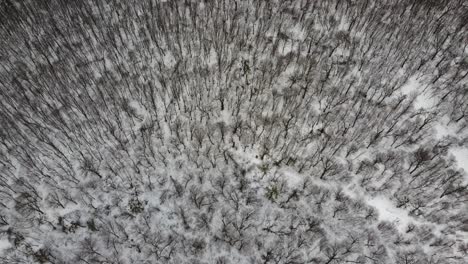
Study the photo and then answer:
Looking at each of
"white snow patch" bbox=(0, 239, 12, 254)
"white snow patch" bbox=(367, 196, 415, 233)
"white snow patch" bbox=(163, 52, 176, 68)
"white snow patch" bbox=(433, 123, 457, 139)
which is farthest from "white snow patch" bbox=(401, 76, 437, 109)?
"white snow patch" bbox=(0, 239, 12, 254)

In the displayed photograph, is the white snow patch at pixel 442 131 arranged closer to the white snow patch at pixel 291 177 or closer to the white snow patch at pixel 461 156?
the white snow patch at pixel 461 156

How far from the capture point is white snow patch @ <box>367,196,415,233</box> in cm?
538

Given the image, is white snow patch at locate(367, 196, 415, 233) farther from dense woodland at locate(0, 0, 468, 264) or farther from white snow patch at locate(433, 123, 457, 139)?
white snow patch at locate(433, 123, 457, 139)

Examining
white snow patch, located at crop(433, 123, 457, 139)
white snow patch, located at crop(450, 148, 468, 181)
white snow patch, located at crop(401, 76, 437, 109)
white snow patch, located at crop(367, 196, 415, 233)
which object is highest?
white snow patch, located at crop(401, 76, 437, 109)

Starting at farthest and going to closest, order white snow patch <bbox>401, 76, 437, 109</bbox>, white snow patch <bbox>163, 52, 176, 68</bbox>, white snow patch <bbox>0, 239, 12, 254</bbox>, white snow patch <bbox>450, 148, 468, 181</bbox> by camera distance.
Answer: white snow patch <bbox>163, 52, 176, 68</bbox> → white snow patch <bbox>401, 76, 437, 109</bbox> → white snow patch <bbox>450, 148, 468, 181</bbox> → white snow patch <bbox>0, 239, 12, 254</bbox>

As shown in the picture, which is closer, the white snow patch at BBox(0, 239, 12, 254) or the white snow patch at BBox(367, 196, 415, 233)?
the white snow patch at BBox(0, 239, 12, 254)

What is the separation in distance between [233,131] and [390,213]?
3.04 m

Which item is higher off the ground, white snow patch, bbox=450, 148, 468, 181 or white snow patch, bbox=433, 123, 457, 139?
white snow patch, bbox=433, 123, 457, 139

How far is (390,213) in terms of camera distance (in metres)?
5.46

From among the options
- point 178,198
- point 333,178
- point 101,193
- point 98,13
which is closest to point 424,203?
point 333,178

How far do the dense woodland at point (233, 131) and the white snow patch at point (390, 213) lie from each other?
0.03 m

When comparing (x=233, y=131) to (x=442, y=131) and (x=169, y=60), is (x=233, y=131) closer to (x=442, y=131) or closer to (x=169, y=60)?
(x=169, y=60)

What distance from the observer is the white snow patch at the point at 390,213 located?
5379mm

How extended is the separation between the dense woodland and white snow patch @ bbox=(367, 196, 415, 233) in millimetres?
33
